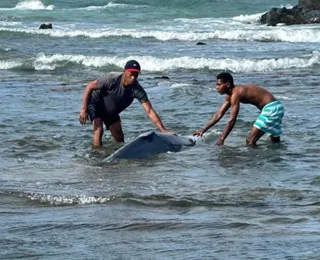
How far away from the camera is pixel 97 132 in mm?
11914

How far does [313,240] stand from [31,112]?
9768mm

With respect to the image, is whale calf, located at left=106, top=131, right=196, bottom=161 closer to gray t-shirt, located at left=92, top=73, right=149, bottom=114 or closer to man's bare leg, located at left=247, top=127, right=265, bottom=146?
gray t-shirt, located at left=92, top=73, right=149, bottom=114

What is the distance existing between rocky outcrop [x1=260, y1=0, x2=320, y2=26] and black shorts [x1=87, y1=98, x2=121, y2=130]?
30858 millimetres

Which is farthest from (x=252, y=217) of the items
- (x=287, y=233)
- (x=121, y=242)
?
(x=121, y=242)

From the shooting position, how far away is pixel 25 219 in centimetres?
774

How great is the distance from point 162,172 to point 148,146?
94 cm

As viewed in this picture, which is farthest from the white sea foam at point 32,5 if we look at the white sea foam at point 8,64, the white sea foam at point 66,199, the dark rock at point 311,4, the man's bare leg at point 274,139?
the white sea foam at point 66,199

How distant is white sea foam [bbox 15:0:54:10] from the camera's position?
5566cm

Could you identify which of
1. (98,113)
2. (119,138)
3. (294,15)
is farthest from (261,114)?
(294,15)

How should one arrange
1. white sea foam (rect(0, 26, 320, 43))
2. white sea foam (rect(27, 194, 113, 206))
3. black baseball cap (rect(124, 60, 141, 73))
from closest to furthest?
white sea foam (rect(27, 194, 113, 206)), black baseball cap (rect(124, 60, 141, 73)), white sea foam (rect(0, 26, 320, 43))

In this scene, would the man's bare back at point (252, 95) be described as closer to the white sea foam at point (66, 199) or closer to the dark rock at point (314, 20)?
the white sea foam at point (66, 199)

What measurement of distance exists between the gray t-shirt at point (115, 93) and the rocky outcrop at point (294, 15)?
31130mm

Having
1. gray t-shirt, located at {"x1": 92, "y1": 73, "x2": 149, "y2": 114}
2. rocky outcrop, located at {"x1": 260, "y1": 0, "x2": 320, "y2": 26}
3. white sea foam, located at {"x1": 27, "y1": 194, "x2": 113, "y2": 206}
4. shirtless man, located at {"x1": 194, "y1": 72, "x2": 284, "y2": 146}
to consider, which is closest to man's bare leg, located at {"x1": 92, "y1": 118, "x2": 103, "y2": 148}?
gray t-shirt, located at {"x1": 92, "y1": 73, "x2": 149, "y2": 114}

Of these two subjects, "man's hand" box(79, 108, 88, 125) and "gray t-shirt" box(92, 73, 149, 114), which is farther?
"gray t-shirt" box(92, 73, 149, 114)
